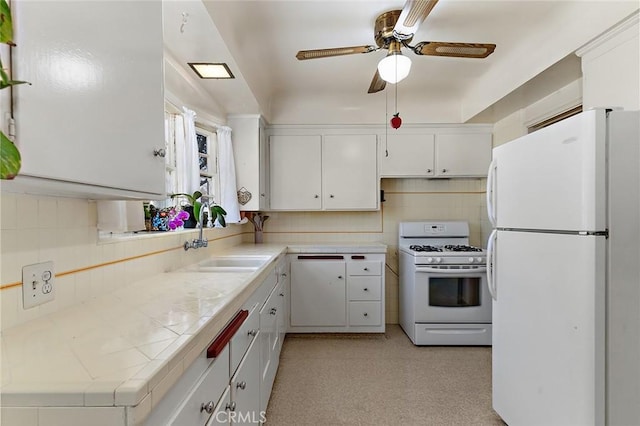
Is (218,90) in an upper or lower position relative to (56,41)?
upper

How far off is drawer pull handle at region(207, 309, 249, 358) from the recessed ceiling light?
1594 mm

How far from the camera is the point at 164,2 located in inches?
57.8

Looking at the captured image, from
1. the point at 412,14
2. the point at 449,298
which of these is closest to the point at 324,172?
the point at 449,298

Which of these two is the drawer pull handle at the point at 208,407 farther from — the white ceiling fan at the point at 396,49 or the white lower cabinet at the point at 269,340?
the white ceiling fan at the point at 396,49

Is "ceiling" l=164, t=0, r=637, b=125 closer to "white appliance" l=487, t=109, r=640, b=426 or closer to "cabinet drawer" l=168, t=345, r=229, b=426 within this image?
"white appliance" l=487, t=109, r=640, b=426

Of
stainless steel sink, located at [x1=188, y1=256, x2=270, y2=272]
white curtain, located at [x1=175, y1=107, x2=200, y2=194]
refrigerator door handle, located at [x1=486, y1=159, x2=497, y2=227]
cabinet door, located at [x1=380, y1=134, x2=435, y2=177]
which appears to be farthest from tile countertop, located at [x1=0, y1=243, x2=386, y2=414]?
cabinet door, located at [x1=380, y1=134, x2=435, y2=177]

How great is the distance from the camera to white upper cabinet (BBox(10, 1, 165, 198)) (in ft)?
2.25

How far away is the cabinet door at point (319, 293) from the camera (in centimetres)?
332

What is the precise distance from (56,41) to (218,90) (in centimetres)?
193

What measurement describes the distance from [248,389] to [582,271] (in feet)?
5.07

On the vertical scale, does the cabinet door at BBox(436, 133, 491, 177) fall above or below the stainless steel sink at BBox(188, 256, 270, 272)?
above

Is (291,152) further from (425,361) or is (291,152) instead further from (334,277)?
(425,361)

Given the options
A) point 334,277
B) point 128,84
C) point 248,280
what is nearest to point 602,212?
point 248,280

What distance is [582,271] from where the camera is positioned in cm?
136
